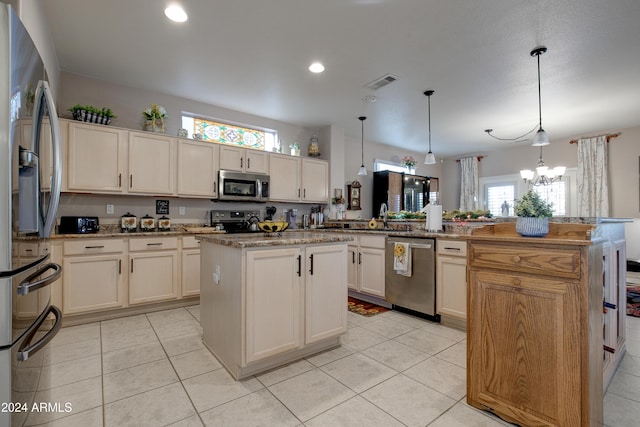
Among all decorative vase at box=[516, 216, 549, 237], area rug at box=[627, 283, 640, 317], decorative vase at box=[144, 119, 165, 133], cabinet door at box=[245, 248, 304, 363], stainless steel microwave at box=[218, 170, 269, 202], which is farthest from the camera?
stainless steel microwave at box=[218, 170, 269, 202]

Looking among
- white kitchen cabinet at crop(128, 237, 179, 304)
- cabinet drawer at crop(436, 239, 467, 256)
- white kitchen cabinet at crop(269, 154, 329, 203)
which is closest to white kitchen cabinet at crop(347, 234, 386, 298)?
cabinet drawer at crop(436, 239, 467, 256)

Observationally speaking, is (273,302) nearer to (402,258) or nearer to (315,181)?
(402,258)

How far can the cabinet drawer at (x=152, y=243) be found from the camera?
128 inches

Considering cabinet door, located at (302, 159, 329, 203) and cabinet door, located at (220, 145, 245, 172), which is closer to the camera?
cabinet door, located at (220, 145, 245, 172)

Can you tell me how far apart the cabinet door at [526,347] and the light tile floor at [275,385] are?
21cm

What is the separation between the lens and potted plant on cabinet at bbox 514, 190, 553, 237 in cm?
150

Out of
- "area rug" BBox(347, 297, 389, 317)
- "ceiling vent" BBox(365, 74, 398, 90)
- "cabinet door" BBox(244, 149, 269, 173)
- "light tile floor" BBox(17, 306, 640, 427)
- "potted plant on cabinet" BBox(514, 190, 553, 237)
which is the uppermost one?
"ceiling vent" BBox(365, 74, 398, 90)

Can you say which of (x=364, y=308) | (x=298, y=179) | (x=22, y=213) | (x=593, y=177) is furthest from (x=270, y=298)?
(x=593, y=177)

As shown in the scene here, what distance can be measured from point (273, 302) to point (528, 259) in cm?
154

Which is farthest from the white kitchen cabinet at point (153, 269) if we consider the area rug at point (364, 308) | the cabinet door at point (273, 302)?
the area rug at point (364, 308)

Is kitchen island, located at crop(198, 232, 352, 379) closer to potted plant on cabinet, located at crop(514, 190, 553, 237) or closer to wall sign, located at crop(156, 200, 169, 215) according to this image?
potted plant on cabinet, located at crop(514, 190, 553, 237)

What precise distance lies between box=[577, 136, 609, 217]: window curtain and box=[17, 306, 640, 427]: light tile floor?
4.28 m

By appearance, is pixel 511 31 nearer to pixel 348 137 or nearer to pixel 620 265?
pixel 620 265

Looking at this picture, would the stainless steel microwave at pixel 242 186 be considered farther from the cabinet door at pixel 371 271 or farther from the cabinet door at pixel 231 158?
the cabinet door at pixel 371 271
